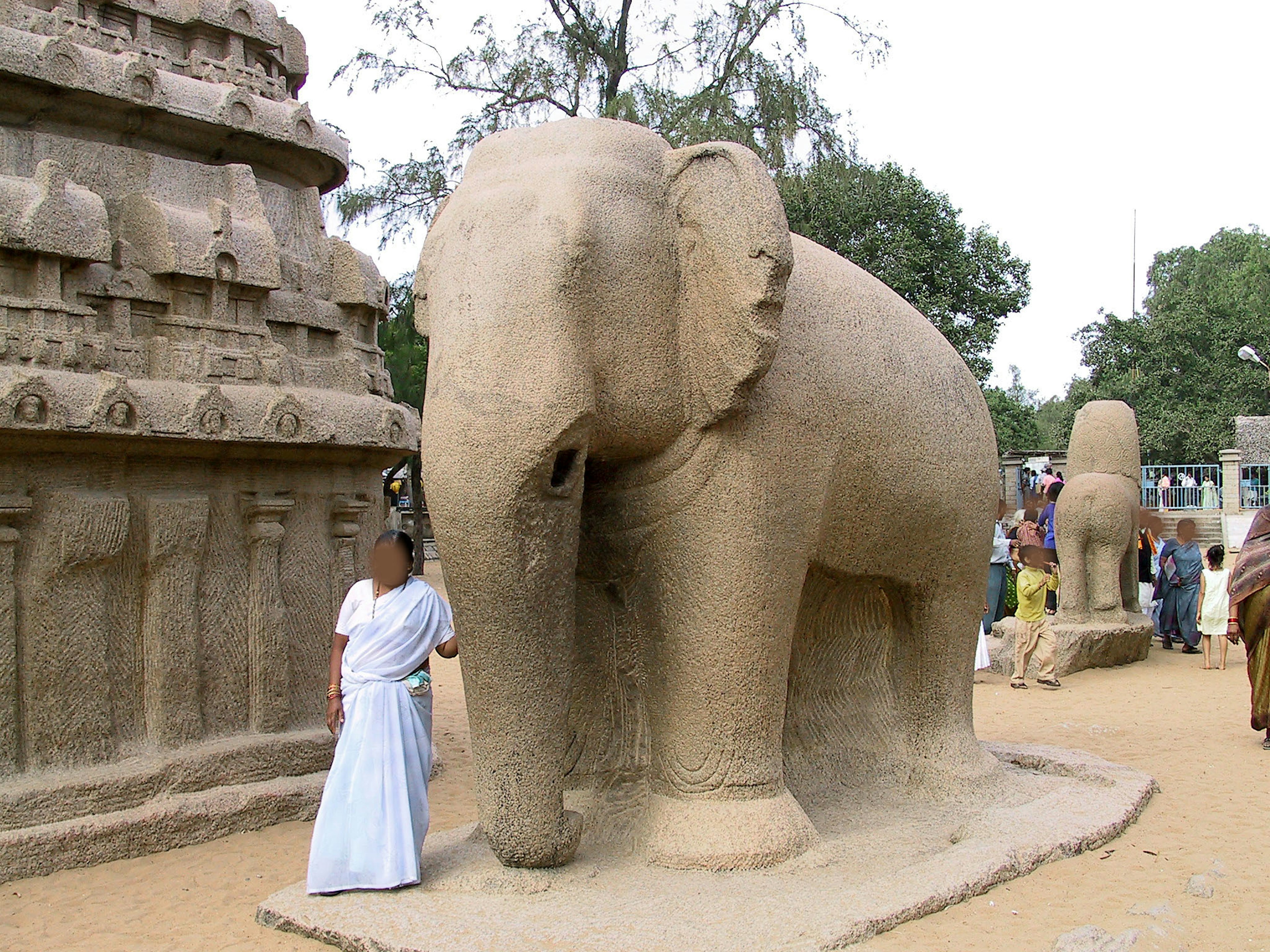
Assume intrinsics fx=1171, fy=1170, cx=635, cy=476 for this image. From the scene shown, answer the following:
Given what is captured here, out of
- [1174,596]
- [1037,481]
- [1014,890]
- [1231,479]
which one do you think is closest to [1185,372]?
[1037,481]

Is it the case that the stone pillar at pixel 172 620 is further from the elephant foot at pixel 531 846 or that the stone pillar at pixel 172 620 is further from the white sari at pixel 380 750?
the elephant foot at pixel 531 846

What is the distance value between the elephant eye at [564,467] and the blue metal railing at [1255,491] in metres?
21.7

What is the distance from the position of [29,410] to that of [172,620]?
1078 mm

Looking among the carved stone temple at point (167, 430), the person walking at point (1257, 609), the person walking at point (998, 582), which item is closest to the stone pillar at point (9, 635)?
the carved stone temple at point (167, 430)

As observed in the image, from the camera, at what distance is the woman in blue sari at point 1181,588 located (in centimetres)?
1116

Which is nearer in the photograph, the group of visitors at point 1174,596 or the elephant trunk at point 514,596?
the elephant trunk at point 514,596

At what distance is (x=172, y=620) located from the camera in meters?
4.90

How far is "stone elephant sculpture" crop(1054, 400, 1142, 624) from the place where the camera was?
33.8 ft

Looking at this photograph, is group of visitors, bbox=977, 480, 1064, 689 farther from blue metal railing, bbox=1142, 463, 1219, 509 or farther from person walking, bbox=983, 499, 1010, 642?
blue metal railing, bbox=1142, 463, 1219, 509

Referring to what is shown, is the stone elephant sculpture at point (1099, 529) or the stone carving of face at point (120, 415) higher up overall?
the stone carving of face at point (120, 415)

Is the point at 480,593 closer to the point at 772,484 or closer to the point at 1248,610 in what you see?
the point at 772,484

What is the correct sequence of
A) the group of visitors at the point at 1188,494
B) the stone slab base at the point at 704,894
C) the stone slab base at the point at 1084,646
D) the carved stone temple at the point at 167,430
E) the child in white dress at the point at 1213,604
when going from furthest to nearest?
the group of visitors at the point at 1188,494 → the child in white dress at the point at 1213,604 → the stone slab base at the point at 1084,646 → the carved stone temple at the point at 167,430 → the stone slab base at the point at 704,894

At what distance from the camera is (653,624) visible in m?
3.61

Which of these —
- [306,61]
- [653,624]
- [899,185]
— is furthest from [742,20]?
[653,624]
